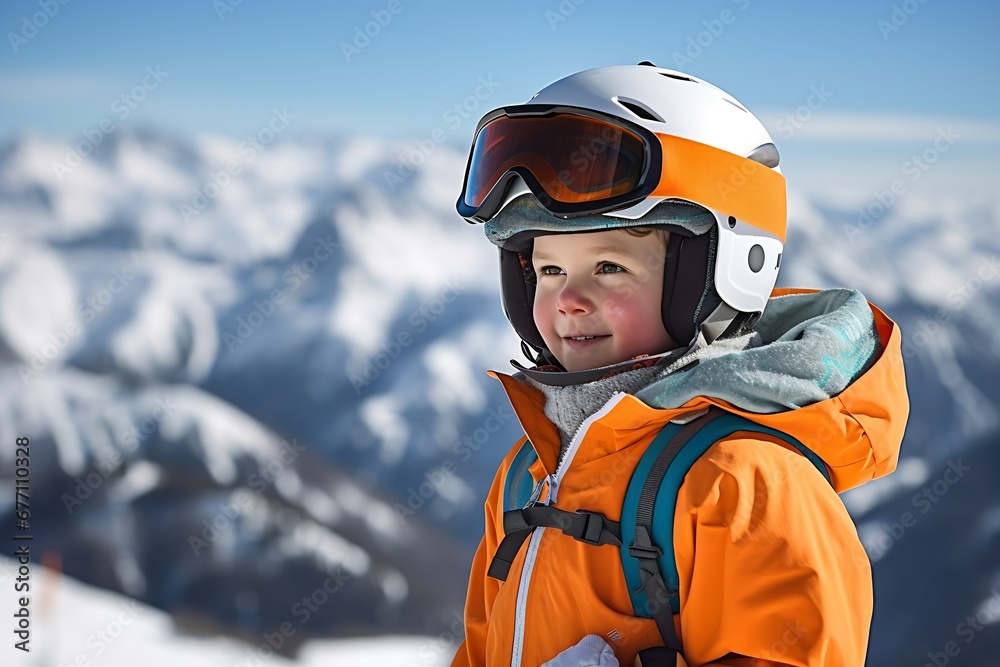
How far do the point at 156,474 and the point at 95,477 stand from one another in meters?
0.57

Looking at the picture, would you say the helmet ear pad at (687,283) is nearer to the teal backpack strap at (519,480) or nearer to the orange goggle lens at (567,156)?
the orange goggle lens at (567,156)

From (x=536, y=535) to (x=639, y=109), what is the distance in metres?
0.85

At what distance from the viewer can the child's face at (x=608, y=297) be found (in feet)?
5.38

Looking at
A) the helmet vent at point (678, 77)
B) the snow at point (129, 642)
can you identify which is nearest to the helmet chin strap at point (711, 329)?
the helmet vent at point (678, 77)

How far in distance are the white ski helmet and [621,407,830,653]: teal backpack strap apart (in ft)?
0.84

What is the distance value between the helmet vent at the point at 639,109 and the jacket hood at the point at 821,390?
1.57 feet

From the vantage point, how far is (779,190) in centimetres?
182

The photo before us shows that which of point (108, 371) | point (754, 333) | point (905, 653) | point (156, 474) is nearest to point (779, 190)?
point (754, 333)

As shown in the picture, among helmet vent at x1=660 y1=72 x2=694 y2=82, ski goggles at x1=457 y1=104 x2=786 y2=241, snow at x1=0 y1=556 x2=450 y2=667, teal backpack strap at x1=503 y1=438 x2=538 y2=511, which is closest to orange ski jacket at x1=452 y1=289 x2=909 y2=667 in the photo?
teal backpack strap at x1=503 y1=438 x2=538 y2=511

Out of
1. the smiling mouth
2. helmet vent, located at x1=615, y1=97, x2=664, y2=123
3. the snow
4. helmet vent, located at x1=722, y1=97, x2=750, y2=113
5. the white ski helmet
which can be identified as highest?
helmet vent, located at x1=722, y1=97, x2=750, y2=113

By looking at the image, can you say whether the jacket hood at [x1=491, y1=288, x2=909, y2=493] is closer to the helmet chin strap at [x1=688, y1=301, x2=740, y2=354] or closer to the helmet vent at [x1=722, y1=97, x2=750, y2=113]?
the helmet chin strap at [x1=688, y1=301, x2=740, y2=354]

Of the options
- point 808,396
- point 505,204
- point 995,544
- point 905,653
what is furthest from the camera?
point 995,544

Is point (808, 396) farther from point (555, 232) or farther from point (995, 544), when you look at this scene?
point (995, 544)

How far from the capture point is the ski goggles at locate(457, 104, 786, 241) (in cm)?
162
